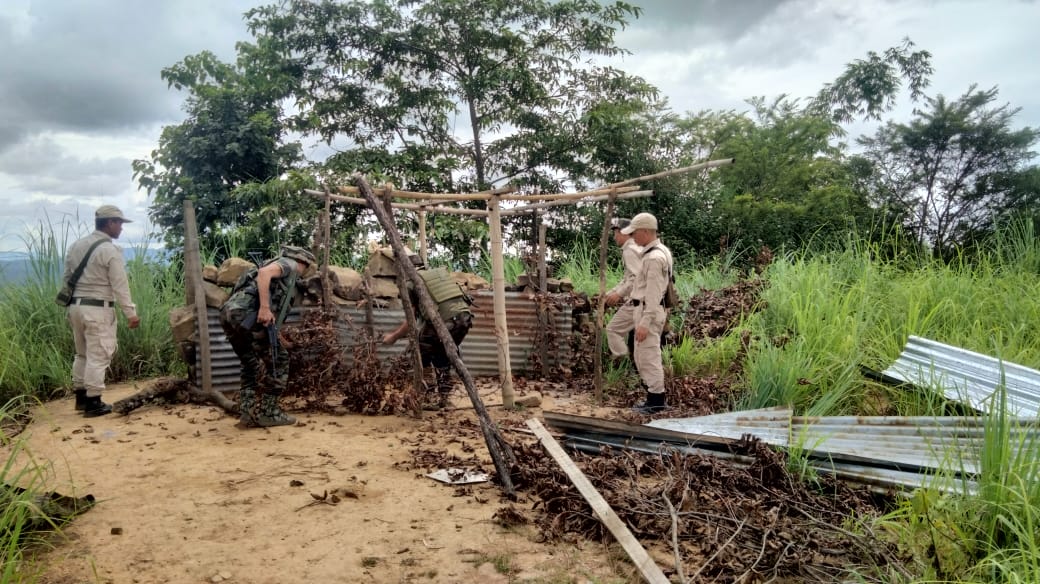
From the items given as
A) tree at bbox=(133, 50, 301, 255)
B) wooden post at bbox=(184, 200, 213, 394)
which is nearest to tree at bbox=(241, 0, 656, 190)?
tree at bbox=(133, 50, 301, 255)

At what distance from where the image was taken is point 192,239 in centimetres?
649

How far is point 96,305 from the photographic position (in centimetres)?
596

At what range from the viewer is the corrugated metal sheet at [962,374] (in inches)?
181

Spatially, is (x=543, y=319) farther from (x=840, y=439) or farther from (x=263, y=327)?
(x=840, y=439)

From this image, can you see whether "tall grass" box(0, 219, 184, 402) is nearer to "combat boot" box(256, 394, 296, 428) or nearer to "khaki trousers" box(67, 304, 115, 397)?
"khaki trousers" box(67, 304, 115, 397)

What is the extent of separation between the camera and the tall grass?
22.1 ft

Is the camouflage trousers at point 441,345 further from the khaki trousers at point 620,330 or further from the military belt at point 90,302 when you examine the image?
the military belt at point 90,302

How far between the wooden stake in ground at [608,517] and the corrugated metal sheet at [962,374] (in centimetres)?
269

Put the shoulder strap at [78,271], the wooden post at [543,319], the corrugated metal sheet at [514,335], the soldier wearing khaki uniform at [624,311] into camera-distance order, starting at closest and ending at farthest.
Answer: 1. the shoulder strap at [78,271]
2. the soldier wearing khaki uniform at [624,311]
3. the wooden post at [543,319]
4. the corrugated metal sheet at [514,335]

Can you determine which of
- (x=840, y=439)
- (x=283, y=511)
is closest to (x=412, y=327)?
(x=283, y=511)

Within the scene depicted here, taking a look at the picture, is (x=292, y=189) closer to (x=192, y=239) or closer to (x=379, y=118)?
(x=379, y=118)

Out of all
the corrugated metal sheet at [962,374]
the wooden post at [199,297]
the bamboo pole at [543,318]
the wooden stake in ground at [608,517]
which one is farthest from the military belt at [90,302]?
the corrugated metal sheet at [962,374]

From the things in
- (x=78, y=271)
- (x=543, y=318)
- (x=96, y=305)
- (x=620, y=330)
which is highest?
(x=78, y=271)

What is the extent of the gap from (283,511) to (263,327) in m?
2.15
